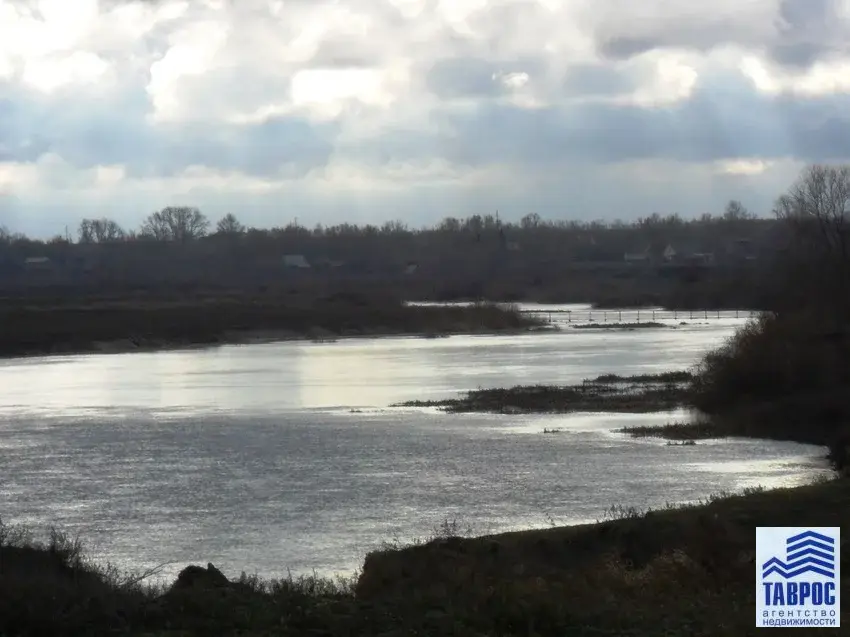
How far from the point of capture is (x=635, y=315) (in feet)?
→ 427

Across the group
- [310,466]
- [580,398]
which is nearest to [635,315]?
[580,398]

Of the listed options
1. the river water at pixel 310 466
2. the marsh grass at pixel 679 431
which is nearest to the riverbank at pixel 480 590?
the river water at pixel 310 466

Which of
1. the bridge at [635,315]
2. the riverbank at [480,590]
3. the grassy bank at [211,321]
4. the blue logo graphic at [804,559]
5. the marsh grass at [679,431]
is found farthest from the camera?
the bridge at [635,315]

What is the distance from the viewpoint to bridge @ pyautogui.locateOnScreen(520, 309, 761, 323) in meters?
120

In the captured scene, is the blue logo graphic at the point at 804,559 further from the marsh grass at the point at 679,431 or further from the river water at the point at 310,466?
the marsh grass at the point at 679,431

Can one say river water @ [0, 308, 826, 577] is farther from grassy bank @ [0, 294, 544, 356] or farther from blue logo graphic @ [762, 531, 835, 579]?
grassy bank @ [0, 294, 544, 356]

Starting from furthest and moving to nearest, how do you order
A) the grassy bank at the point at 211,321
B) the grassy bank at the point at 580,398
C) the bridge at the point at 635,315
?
the bridge at the point at 635,315 → the grassy bank at the point at 211,321 → the grassy bank at the point at 580,398

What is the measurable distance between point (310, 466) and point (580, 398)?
18144 mm

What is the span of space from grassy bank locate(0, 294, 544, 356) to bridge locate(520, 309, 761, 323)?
9.62 m

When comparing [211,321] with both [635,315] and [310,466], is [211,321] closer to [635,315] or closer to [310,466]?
[635,315]

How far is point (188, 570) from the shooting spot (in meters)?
15.3

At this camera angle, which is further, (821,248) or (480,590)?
(821,248)

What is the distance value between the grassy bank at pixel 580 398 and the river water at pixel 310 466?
1.69 meters

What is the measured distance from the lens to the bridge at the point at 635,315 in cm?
11988
